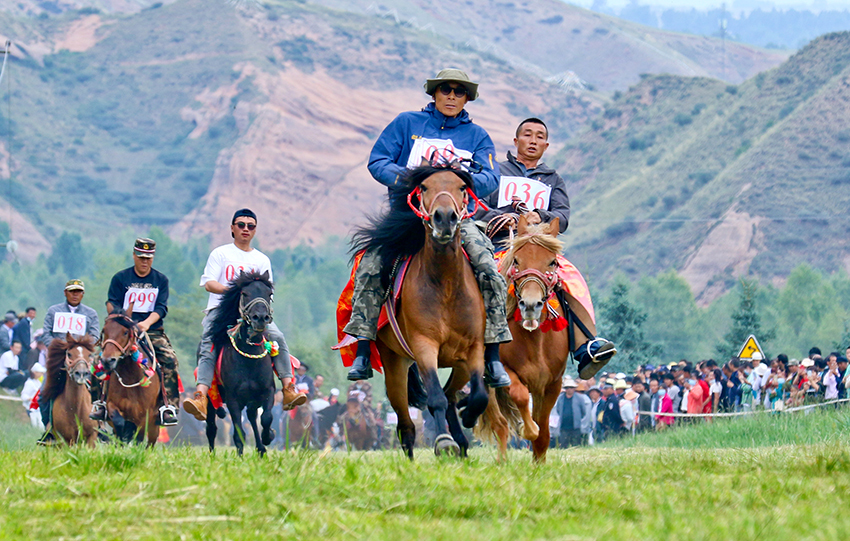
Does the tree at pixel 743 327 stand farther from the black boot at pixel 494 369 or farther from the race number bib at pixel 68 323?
the black boot at pixel 494 369

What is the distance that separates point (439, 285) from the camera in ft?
27.5

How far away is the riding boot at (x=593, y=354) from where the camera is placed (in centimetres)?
969

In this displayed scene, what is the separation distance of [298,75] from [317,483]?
14973 cm

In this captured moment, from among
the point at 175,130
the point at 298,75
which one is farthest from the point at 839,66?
the point at 175,130

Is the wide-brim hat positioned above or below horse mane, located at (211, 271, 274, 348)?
above

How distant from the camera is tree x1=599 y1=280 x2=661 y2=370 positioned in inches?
1602

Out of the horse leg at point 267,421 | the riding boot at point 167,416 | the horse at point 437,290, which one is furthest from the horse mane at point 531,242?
the riding boot at point 167,416

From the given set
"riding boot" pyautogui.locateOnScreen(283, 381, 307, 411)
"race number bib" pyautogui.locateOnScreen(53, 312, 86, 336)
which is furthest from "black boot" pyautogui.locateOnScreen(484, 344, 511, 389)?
"race number bib" pyautogui.locateOnScreen(53, 312, 86, 336)

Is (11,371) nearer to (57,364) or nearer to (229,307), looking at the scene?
(57,364)

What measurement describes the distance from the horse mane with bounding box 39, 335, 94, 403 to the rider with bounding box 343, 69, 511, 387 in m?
5.82

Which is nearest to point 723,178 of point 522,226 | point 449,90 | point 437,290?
point 522,226

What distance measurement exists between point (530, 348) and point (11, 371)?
17457mm

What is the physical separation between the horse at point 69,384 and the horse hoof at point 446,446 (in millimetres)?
6971

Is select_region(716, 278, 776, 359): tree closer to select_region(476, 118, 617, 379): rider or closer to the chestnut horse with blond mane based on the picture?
select_region(476, 118, 617, 379): rider
